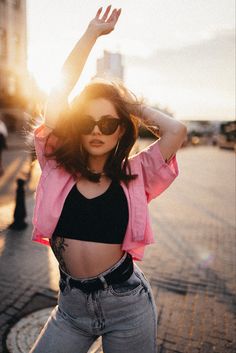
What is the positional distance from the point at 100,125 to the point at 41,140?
39 centimetres

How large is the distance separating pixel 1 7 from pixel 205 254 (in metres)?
32.7

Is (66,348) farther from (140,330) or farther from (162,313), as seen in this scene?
(162,313)

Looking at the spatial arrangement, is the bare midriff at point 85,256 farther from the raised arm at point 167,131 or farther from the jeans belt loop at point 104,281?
the raised arm at point 167,131

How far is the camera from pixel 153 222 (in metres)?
8.00

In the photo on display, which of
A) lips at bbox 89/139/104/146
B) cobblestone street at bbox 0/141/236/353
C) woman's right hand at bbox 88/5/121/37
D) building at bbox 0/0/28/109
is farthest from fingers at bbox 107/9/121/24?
building at bbox 0/0/28/109

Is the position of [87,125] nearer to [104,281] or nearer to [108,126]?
[108,126]

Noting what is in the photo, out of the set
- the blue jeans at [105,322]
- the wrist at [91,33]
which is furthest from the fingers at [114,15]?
the blue jeans at [105,322]

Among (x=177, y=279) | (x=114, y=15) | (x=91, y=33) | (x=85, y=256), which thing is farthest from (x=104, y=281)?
(x=177, y=279)

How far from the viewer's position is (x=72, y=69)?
6.28 ft

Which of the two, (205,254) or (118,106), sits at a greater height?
(118,106)

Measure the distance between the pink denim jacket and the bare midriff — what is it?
0.09m

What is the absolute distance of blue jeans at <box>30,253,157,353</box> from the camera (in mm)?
1803

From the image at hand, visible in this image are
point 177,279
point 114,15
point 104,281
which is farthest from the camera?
point 177,279

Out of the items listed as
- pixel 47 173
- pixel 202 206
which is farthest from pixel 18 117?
pixel 47 173
